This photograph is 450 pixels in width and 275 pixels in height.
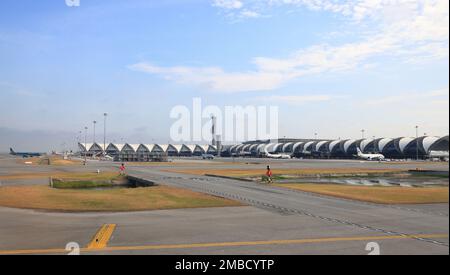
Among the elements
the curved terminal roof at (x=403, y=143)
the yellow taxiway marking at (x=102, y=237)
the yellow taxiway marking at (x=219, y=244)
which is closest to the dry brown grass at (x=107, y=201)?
the yellow taxiway marking at (x=102, y=237)

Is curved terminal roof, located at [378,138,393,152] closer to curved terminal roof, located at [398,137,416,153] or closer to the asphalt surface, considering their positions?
curved terminal roof, located at [398,137,416,153]

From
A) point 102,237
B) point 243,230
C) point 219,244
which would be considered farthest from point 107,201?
point 219,244

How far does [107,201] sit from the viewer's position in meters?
24.5

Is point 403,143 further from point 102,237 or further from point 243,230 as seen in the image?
point 102,237

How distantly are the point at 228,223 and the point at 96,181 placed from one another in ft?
106

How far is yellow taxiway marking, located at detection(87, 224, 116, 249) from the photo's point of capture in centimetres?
1241

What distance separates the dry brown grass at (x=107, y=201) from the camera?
21797 mm

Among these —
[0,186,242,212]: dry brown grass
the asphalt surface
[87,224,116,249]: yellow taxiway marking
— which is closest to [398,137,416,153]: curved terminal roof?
[0,186,242,212]: dry brown grass

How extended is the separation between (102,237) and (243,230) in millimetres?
4775

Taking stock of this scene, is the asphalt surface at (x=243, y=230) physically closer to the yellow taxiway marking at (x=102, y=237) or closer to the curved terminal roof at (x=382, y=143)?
the yellow taxiway marking at (x=102, y=237)
